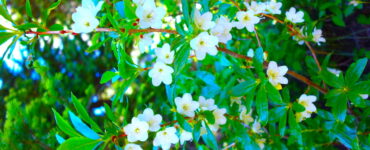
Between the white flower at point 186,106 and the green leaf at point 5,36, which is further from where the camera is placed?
the white flower at point 186,106

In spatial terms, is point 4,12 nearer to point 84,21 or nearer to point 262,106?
point 84,21

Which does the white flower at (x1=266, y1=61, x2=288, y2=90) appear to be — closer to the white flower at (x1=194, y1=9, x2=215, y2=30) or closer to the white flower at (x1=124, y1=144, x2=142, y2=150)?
the white flower at (x1=194, y1=9, x2=215, y2=30)

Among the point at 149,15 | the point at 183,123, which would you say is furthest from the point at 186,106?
the point at 149,15

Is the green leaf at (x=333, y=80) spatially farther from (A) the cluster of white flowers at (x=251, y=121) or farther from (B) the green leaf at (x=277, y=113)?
(A) the cluster of white flowers at (x=251, y=121)

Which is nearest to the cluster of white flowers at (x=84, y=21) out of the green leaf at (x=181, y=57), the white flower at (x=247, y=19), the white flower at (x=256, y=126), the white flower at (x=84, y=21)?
the white flower at (x=84, y=21)

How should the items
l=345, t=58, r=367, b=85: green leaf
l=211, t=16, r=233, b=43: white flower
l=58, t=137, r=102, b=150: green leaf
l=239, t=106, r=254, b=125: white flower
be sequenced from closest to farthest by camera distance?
l=58, t=137, r=102, b=150: green leaf → l=211, t=16, r=233, b=43: white flower → l=345, t=58, r=367, b=85: green leaf → l=239, t=106, r=254, b=125: white flower

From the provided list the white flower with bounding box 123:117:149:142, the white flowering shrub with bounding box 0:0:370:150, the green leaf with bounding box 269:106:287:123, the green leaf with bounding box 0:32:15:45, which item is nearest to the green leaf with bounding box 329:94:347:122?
the white flowering shrub with bounding box 0:0:370:150
